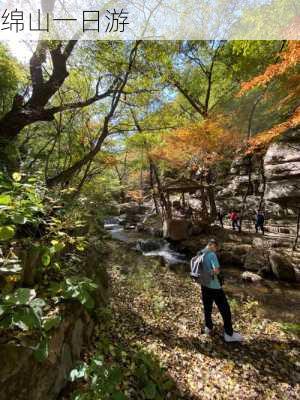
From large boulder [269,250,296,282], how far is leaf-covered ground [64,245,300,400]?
257 cm

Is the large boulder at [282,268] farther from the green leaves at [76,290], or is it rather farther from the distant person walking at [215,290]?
the green leaves at [76,290]

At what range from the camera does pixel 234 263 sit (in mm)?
11047

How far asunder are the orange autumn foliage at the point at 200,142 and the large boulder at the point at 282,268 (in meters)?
7.47

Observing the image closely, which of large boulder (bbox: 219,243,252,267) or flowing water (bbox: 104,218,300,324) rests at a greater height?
large boulder (bbox: 219,243,252,267)

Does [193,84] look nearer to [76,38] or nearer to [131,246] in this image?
[131,246]

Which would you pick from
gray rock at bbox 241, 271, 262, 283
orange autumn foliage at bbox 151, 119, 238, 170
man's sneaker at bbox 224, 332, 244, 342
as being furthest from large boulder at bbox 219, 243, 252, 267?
man's sneaker at bbox 224, 332, 244, 342

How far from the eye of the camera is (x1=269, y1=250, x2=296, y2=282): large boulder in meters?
8.88

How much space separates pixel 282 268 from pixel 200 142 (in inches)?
317

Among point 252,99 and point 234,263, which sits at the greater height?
point 252,99

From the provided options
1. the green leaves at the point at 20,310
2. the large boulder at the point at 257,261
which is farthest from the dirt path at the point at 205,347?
the large boulder at the point at 257,261

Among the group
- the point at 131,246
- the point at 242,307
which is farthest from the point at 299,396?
the point at 131,246

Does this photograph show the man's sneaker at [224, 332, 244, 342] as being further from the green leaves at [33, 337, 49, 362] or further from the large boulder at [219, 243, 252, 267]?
the large boulder at [219, 243, 252, 267]

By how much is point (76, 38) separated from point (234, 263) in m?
10.1

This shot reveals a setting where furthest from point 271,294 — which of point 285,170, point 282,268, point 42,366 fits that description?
point 285,170
